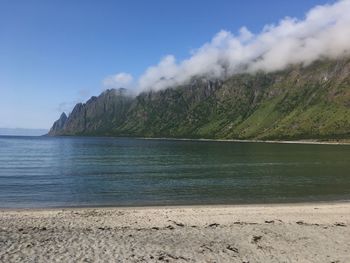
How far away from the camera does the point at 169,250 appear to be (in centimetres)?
2794

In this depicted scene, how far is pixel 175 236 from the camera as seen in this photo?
32156 millimetres

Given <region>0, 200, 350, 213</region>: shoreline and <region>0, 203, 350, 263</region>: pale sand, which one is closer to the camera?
<region>0, 203, 350, 263</region>: pale sand

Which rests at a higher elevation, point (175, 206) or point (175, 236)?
point (175, 236)

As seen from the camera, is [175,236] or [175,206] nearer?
[175,236]

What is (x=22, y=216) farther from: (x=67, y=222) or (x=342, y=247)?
(x=342, y=247)

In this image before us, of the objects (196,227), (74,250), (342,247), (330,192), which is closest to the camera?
(74,250)

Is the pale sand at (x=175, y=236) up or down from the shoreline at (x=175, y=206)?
up

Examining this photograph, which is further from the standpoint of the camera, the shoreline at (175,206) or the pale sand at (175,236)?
the shoreline at (175,206)

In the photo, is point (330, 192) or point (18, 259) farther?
point (330, 192)

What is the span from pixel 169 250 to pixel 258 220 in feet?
50.6

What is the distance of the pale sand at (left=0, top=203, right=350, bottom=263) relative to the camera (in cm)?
2642

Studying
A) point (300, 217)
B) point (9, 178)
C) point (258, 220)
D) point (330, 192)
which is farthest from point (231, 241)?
point (9, 178)

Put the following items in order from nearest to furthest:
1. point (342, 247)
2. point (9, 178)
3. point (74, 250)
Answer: point (74, 250), point (342, 247), point (9, 178)

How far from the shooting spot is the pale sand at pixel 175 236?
86.7 feet
